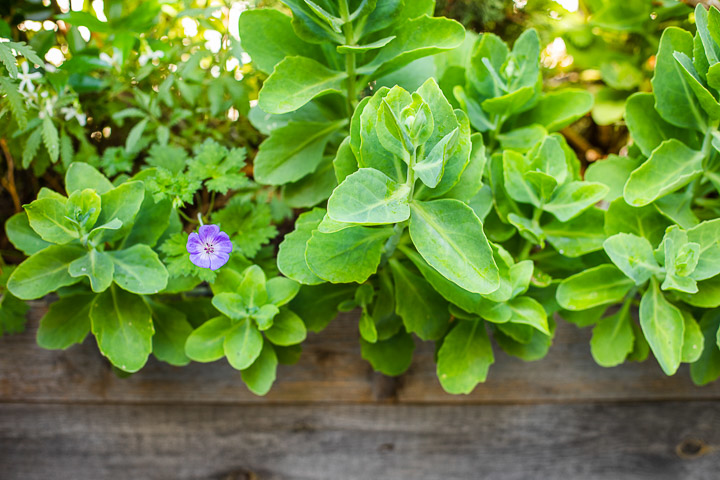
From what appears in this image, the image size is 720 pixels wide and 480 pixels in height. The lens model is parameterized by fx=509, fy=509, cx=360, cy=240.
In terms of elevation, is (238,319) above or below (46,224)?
below

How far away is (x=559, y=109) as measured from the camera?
0.79 metres

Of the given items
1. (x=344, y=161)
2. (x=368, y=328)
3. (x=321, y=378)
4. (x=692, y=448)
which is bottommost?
(x=692, y=448)

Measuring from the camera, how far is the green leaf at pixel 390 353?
775 mm

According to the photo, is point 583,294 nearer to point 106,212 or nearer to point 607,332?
point 607,332

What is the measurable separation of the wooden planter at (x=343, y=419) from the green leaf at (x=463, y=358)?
0.55 ft

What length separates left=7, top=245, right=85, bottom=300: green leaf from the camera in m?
0.62

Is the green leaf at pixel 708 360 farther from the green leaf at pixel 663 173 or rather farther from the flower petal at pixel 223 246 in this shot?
the flower petal at pixel 223 246

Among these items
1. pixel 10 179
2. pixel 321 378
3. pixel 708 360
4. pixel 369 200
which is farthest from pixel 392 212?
pixel 10 179

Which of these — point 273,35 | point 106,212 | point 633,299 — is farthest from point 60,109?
point 633,299

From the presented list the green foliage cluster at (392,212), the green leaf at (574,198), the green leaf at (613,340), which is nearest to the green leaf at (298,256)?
the green foliage cluster at (392,212)

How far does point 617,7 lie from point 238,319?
2.95 ft

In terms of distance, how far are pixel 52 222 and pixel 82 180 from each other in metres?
0.08

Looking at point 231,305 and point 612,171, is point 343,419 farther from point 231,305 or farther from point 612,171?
point 612,171

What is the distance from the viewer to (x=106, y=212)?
66 centimetres
